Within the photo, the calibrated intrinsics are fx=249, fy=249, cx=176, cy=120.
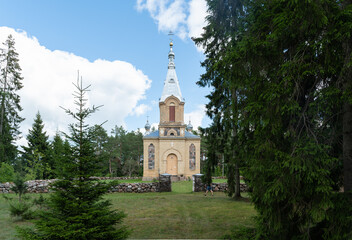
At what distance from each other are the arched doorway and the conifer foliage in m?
28.0

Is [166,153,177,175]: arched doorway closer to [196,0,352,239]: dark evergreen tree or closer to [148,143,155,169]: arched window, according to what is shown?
[148,143,155,169]: arched window

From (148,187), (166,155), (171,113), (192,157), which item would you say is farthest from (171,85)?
(148,187)

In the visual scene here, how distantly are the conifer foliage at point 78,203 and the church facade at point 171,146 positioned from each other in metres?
27.8

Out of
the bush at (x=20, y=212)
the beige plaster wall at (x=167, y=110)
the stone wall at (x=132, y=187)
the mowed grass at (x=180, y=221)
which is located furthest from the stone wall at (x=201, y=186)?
the beige plaster wall at (x=167, y=110)

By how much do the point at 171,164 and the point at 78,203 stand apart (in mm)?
28732

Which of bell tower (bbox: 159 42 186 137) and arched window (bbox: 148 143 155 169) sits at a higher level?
bell tower (bbox: 159 42 186 137)

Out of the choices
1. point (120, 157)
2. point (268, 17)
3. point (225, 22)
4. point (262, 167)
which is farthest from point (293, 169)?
point (120, 157)

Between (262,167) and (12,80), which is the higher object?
(12,80)

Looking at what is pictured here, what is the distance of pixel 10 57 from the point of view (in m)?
24.2

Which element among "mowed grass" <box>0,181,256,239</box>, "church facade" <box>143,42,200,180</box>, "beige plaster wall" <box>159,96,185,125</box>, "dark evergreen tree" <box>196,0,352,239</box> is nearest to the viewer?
"dark evergreen tree" <box>196,0,352,239</box>

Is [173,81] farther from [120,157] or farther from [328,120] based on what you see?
[328,120]

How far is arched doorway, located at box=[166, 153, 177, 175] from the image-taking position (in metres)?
33.0

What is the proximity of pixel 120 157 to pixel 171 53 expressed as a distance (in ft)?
70.9

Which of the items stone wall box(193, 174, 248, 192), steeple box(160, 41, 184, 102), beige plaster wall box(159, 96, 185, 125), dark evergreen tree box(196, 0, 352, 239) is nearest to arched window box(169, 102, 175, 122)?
beige plaster wall box(159, 96, 185, 125)
